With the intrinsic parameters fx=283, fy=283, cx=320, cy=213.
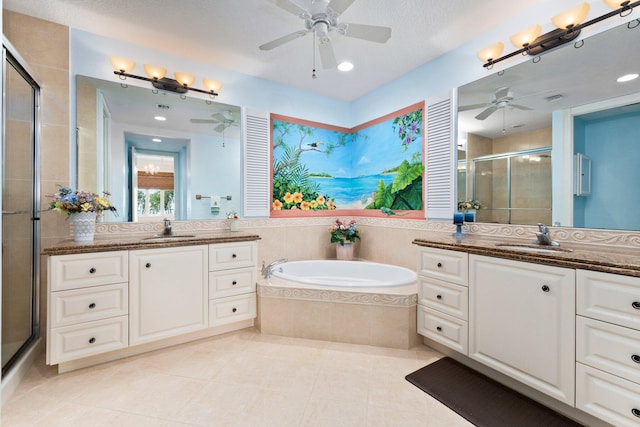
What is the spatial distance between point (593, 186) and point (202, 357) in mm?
3052

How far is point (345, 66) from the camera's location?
301 centimetres

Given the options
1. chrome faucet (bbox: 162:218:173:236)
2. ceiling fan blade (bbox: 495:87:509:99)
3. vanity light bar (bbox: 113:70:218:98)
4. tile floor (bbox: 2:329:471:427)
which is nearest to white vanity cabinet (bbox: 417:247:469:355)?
tile floor (bbox: 2:329:471:427)

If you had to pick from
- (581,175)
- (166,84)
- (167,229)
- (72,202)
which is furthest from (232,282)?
(581,175)

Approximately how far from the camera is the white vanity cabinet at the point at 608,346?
1311mm

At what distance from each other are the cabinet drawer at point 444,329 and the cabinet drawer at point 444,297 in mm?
47

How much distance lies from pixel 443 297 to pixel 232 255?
179 centimetres

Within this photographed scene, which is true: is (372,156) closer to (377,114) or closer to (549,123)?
(377,114)

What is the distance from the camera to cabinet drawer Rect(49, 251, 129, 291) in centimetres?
189

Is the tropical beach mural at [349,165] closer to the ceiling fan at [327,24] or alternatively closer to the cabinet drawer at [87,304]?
the ceiling fan at [327,24]

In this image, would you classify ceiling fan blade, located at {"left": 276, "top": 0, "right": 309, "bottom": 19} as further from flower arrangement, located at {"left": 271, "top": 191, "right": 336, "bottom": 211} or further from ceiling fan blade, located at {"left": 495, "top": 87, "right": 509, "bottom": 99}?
flower arrangement, located at {"left": 271, "top": 191, "right": 336, "bottom": 211}

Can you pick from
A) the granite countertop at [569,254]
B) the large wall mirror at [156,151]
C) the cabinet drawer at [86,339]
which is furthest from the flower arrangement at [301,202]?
the cabinet drawer at [86,339]

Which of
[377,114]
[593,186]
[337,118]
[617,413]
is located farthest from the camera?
[337,118]

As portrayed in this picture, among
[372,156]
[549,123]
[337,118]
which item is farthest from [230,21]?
[549,123]

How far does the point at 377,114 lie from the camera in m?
3.57
